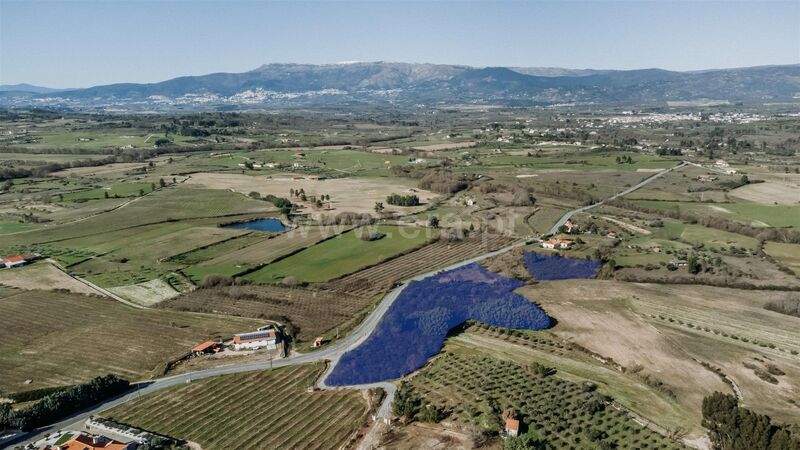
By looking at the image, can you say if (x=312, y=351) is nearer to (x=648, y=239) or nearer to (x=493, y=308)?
(x=493, y=308)

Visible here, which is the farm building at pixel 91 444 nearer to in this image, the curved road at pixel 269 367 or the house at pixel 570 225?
the curved road at pixel 269 367

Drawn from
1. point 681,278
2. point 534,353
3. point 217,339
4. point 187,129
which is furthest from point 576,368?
point 187,129

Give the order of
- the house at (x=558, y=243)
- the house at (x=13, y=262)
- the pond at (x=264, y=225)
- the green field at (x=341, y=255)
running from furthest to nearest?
the pond at (x=264, y=225) → the house at (x=558, y=243) → the house at (x=13, y=262) → the green field at (x=341, y=255)

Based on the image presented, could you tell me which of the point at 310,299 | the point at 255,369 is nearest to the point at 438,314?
the point at 310,299

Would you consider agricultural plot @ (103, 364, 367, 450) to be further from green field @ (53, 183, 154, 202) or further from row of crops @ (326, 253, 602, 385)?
green field @ (53, 183, 154, 202)

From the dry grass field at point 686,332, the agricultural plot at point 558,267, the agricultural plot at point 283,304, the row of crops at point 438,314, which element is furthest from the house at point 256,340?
the agricultural plot at point 558,267

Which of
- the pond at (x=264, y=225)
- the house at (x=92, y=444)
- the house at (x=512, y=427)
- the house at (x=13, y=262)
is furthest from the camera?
the pond at (x=264, y=225)
